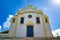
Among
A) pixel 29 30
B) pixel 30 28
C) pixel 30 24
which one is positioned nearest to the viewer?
pixel 29 30

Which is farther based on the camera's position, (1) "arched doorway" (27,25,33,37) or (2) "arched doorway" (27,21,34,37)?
(2) "arched doorway" (27,21,34,37)

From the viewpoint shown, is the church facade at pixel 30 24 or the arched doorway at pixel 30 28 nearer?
the church facade at pixel 30 24

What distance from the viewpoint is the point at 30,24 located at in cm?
2156

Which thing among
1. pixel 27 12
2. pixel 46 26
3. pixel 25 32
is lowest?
pixel 25 32

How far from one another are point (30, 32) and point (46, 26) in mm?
3650

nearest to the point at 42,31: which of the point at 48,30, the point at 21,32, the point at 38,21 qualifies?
the point at 48,30

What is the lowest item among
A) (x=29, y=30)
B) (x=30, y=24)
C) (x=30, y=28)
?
(x=29, y=30)

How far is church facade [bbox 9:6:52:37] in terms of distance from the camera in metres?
20.5

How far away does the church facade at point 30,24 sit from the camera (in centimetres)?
2045

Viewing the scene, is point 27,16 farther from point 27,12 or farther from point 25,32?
point 25,32

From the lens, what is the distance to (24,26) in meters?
21.4

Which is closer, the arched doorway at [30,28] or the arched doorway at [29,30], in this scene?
the arched doorway at [29,30]

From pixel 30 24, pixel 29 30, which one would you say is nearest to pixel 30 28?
pixel 29 30

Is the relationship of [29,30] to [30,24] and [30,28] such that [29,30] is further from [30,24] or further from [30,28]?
[30,24]
